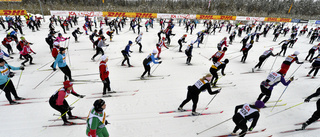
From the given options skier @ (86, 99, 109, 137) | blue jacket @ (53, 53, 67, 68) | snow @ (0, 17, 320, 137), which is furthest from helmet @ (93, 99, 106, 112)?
blue jacket @ (53, 53, 67, 68)

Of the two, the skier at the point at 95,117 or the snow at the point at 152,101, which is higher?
the skier at the point at 95,117

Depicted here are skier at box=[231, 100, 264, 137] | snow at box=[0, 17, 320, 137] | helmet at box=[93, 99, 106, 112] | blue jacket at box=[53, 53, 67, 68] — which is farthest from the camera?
blue jacket at box=[53, 53, 67, 68]

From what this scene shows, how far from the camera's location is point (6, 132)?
3828mm

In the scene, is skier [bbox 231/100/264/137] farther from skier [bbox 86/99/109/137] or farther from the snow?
skier [bbox 86/99/109/137]

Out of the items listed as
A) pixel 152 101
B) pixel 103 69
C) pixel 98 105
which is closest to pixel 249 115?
pixel 152 101

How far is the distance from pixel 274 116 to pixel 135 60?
24.6 feet

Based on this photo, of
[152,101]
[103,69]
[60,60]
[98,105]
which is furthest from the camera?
[60,60]

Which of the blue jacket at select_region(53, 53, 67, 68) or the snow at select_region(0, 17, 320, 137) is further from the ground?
the blue jacket at select_region(53, 53, 67, 68)

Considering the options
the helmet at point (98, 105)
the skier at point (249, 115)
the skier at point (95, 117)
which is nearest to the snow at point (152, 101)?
the skier at point (249, 115)

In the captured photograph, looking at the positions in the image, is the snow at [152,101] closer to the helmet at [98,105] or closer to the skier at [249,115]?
the skier at [249,115]

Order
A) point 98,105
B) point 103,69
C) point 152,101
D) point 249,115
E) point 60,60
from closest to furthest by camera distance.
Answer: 1. point 98,105
2. point 249,115
3. point 103,69
4. point 152,101
5. point 60,60

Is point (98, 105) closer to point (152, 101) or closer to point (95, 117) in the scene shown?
point (95, 117)

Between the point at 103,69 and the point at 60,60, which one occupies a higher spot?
the point at 60,60

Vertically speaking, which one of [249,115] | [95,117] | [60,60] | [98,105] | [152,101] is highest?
[60,60]
